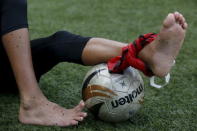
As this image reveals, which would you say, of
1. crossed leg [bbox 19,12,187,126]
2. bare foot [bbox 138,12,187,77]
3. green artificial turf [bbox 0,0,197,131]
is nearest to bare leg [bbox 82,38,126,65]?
crossed leg [bbox 19,12,187,126]

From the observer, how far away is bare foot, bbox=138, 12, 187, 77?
144 centimetres

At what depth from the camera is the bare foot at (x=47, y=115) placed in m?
1.56

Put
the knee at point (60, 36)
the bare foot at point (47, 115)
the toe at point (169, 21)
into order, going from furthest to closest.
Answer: the knee at point (60, 36) → the bare foot at point (47, 115) → the toe at point (169, 21)

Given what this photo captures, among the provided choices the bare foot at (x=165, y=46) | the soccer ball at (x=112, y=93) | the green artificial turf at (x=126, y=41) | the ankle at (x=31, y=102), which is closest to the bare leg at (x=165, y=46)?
the bare foot at (x=165, y=46)

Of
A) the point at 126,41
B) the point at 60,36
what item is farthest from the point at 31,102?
the point at 126,41

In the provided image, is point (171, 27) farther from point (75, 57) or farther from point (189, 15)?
point (189, 15)

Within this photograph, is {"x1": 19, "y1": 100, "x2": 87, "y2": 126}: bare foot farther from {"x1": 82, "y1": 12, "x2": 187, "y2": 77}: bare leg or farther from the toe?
the toe

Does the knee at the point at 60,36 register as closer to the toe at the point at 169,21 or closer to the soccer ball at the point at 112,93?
the soccer ball at the point at 112,93

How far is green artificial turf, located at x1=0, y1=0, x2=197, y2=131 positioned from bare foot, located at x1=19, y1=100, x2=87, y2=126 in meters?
0.03

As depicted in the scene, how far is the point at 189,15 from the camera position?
3.74 metres

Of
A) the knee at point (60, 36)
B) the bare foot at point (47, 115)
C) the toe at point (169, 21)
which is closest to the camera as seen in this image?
the toe at point (169, 21)

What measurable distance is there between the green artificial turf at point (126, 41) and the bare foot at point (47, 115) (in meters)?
0.03

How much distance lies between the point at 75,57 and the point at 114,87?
0.25 metres

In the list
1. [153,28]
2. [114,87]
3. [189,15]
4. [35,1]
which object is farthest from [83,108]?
[35,1]
